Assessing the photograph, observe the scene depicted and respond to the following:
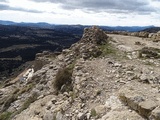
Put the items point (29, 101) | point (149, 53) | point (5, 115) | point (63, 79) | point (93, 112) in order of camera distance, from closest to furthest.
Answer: point (93, 112)
point (63, 79)
point (5, 115)
point (29, 101)
point (149, 53)

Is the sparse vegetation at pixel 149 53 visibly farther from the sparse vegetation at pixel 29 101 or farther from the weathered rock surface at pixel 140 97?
the sparse vegetation at pixel 29 101

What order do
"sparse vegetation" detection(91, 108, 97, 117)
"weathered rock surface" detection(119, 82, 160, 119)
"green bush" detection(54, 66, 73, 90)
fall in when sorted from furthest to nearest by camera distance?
"green bush" detection(54, 66, 73, 90), "sparse vegetation" detection(91, 108, 97, 117), "weathered rock surface" detection(119, 82, 160, 119)

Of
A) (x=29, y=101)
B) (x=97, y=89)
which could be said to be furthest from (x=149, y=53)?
(x=29, y=101)

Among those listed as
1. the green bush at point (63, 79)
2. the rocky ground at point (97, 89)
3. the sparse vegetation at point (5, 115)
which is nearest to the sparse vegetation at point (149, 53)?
the rocky ground at point (97, 89)

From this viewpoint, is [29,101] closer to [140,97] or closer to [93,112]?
[93,112]

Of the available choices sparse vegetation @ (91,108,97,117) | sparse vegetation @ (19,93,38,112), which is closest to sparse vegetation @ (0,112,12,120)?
sparse vegetation @ (19,93,38,112)

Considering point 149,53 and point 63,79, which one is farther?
point 149,53

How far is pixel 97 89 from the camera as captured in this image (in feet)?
57.9

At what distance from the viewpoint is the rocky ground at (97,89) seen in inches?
569

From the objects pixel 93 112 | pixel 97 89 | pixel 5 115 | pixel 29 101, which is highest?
pixel 97 89

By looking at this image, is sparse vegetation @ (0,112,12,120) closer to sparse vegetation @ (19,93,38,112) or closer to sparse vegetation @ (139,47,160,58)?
sparse vegetation @ (19,93,38,112)

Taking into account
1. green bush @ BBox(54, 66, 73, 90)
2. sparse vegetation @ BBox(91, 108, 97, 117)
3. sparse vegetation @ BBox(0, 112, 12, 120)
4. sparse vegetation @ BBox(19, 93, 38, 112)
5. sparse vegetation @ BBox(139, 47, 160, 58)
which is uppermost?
sparse vegetation @ BBox(139, 47, 160, 58)

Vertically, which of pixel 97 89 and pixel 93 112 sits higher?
pixel 97 89

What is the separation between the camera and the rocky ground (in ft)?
47.4
